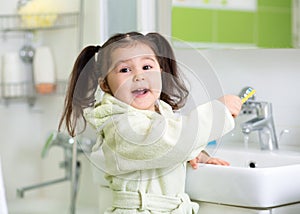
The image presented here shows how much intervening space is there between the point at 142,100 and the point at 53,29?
60.1 inches

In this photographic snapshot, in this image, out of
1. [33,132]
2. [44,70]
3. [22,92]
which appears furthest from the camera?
[33,132]

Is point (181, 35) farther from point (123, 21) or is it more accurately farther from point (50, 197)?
point (50, 197)

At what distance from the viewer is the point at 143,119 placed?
5.15 feet

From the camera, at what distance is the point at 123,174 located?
64.2 inches

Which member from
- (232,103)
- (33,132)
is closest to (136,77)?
(232,103)

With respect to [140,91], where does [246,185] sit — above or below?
below

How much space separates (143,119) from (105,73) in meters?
0.18

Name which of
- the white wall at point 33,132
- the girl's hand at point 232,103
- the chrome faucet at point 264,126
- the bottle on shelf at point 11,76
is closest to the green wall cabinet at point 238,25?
the chrome faucet at point 264,126

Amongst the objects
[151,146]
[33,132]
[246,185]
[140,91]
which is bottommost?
[33,132]

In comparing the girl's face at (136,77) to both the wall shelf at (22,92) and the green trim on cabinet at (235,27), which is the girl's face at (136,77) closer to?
the green trim on cabinet at (235,27)

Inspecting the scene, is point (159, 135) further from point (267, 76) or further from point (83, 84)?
point (267, 76)

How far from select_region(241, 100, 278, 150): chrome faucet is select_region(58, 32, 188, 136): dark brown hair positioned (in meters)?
0.50

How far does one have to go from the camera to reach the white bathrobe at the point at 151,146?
1.56m

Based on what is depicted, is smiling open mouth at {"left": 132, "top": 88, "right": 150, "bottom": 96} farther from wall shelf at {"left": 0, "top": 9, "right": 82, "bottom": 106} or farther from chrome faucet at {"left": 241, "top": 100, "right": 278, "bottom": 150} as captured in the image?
wall shelf at {"left": 0, "top": 9, "right": 82, "bottom": 106}
